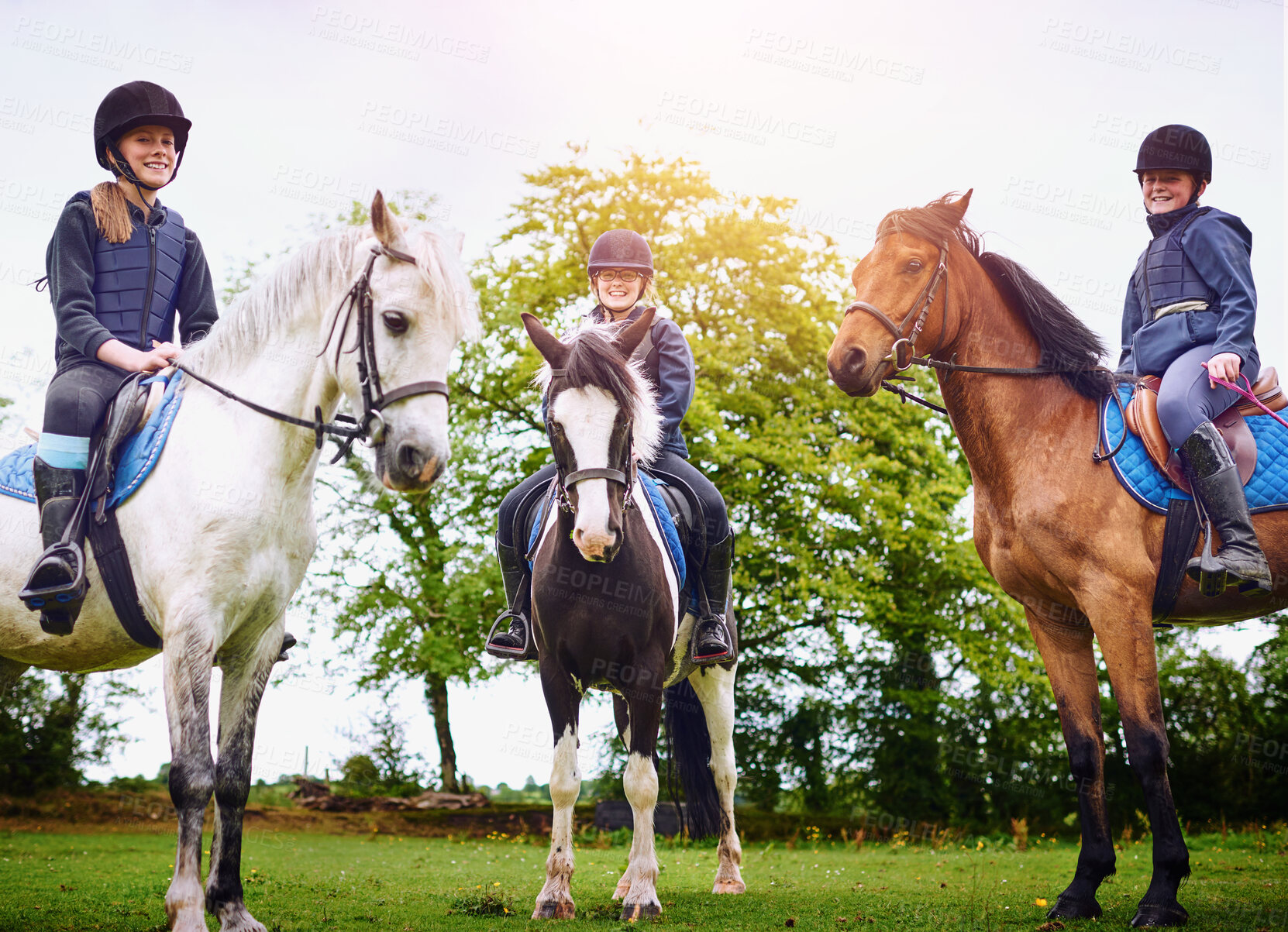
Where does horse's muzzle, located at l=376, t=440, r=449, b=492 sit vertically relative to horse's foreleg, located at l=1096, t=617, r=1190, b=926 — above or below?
above

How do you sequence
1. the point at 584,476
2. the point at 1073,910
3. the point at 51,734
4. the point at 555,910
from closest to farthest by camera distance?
the point at 584,476 < the point at 1073,910 < the point at 555,910 < the point at 51,734

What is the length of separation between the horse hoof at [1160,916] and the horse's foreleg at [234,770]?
408cm

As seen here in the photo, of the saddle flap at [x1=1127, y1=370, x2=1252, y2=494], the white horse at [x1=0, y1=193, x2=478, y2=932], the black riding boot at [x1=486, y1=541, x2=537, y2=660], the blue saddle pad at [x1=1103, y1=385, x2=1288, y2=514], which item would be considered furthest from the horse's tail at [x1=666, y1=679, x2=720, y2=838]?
the saddle flap at [x1=1127, y1=370, x2=1252, y2=494]

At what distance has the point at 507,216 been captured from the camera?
1892cm

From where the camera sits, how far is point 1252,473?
498cm

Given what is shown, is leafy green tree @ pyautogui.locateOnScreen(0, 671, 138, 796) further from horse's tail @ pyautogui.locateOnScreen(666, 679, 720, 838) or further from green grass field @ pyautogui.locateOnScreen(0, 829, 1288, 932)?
horse's tail @ pyautogui.locateOnScreen(666, 679, 720, 838)

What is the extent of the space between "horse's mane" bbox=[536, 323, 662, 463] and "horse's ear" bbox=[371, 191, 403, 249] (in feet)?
3.56

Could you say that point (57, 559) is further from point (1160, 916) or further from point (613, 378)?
point (1160, 916)

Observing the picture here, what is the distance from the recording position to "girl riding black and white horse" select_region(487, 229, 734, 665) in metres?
5.92

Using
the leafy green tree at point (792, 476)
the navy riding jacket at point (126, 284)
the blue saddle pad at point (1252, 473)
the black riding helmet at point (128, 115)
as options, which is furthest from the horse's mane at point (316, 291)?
the leafy green tree at point (792, 476)

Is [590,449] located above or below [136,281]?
below

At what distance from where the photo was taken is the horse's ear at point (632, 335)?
4.98 m

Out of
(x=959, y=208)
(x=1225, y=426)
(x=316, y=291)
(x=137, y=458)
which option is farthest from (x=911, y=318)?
(x=137, y=458)

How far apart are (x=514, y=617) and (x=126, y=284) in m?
2.79
